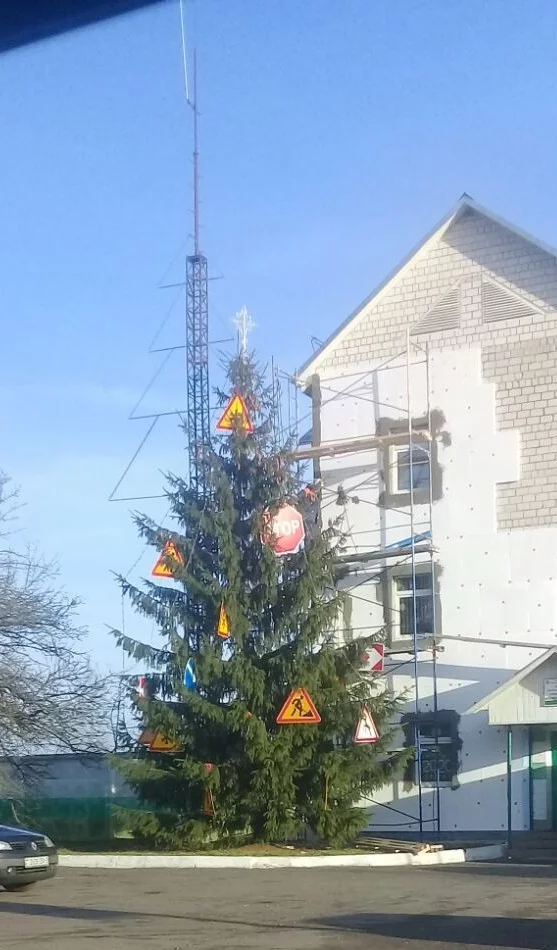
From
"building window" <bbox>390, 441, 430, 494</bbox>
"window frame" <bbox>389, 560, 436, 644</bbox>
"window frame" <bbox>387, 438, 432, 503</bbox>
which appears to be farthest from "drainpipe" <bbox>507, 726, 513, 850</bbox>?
"building window" <bbox>390, 441, 430, 494</bbox>

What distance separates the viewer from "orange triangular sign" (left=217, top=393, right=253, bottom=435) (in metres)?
25.3

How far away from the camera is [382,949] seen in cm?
1084

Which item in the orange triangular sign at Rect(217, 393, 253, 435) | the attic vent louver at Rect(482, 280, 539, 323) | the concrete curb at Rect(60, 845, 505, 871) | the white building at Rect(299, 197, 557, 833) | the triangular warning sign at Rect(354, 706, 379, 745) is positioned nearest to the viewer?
the concrete curb at Rect(60, 845, 505, 871)

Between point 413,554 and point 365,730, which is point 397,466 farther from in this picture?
point 365,730

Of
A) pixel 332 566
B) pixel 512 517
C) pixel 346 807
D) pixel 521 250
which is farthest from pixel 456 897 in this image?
pixel 521 250

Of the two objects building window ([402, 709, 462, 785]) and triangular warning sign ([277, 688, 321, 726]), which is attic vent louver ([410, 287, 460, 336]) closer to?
building window ([402, 709, 462, 785])

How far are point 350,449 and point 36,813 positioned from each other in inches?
446

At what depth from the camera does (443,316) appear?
29.1 m

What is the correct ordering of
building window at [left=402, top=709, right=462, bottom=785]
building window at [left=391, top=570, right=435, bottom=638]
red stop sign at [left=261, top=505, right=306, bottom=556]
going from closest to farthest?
red stop sign at [left=261, top=505, right=306, bottom=556]
building window at [left=402, top=709, right=462, bottom=785]
building window at [left=391, top=570, right=435, bottom=638]

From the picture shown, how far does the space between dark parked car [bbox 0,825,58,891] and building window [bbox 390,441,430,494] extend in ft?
43.1

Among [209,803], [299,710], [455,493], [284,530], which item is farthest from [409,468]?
[209,803]

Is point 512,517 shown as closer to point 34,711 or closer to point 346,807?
point 346,807

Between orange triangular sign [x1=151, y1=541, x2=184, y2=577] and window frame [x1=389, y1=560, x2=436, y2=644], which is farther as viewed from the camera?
window frame [x1=389, y1=560, x2=436, y2=644]

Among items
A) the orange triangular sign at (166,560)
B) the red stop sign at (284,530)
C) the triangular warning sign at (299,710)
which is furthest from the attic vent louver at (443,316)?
the triangular warning sign at (299,710)
